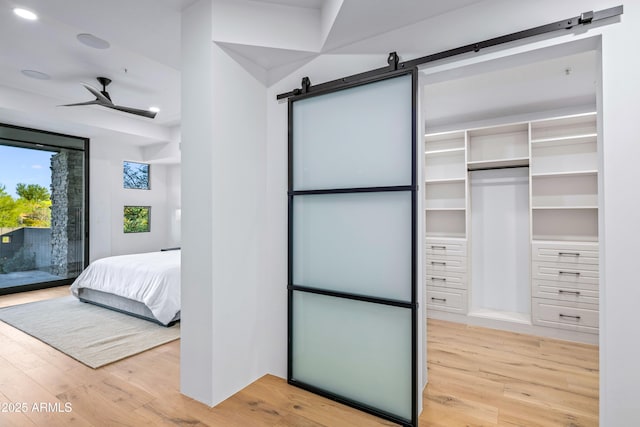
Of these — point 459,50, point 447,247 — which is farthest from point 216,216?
point 447,247

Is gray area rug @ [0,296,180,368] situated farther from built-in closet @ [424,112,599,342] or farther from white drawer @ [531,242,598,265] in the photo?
white drawer @ [531,242,598,265]

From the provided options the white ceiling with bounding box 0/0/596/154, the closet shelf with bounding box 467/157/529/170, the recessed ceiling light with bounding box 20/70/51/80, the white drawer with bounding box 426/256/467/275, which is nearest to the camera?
the white ceiling with bounding box 0/0/596/154

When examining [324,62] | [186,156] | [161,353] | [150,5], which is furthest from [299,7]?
[161,353]

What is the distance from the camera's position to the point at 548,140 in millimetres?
3486

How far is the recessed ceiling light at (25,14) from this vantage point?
2503 millimetres

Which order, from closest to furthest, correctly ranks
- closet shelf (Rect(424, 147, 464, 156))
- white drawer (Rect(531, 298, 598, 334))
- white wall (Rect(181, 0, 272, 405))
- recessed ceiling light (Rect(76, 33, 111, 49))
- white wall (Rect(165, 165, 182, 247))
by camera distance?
white wall (Rect(181, 0, 272, 405)) < recessed ceiling light (Rect(76, 33, 111, 49)) < white drawer (Rect(531, 298, 598, 334)) < closet shelf (Rect(424, 147, 464, 156)) < white wall (Rect(165, 165, 182, 247))

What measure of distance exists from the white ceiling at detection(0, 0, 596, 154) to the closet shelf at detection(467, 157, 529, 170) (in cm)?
61

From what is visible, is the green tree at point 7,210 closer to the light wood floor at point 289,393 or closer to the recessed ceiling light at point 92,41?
the light wood floor at point 289,393

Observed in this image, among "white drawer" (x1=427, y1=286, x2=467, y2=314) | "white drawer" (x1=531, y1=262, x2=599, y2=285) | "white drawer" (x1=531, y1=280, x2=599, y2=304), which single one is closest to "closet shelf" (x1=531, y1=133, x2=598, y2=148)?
"white drawer" (x1=531, y1=262, x2=599, y2=285)

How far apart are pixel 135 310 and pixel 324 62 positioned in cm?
366

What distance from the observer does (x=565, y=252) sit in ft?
10.9

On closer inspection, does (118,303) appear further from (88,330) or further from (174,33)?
(174,33)

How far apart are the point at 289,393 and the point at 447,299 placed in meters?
2.42

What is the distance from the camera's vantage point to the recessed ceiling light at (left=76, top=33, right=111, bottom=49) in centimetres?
296
